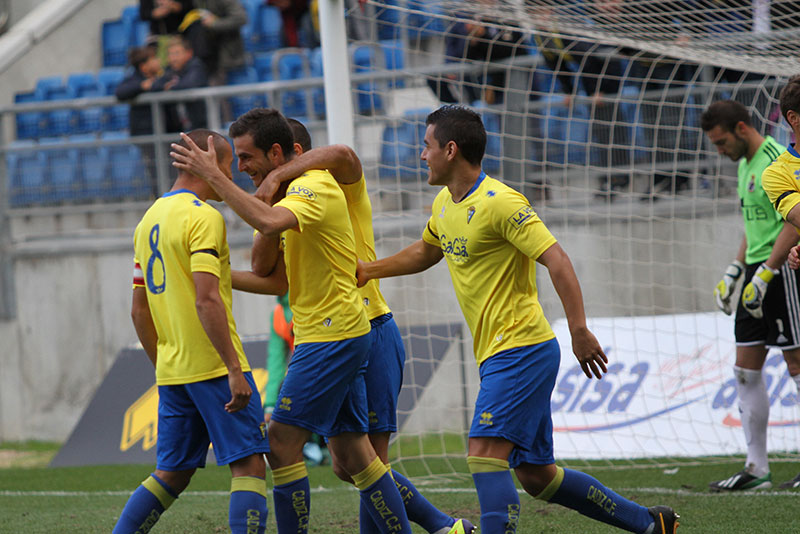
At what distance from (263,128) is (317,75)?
25.5 ft

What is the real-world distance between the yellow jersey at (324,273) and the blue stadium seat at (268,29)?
953cm

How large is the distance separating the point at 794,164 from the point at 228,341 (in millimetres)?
2679

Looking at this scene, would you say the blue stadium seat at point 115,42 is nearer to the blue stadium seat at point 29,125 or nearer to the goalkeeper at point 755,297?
the blue stadium seat at point 29,125

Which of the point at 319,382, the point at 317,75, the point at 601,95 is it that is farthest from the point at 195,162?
the point at 317,75

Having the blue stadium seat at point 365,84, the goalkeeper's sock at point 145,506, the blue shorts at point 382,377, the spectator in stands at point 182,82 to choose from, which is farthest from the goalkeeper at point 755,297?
the spectator in stands at point 182,82

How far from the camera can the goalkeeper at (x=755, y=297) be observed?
596 centimetres

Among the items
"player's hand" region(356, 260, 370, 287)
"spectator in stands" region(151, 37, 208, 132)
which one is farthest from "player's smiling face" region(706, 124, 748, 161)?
"spectator in stands" region(151, 37, 208, 132)

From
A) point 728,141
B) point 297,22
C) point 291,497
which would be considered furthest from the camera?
point 297,22

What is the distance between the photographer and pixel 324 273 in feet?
13.9

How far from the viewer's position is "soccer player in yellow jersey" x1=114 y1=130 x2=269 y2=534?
383cm

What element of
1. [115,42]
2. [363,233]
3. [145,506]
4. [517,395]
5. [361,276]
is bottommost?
[145,506]

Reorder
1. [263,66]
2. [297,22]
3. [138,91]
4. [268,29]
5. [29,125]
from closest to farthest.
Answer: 1. [138,91]
2. [29,125]
3. [263,66]
4. [297,22]
5. [268,29]

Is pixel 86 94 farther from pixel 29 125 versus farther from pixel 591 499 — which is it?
pixel 591 499

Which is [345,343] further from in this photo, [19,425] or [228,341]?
[19,425]
